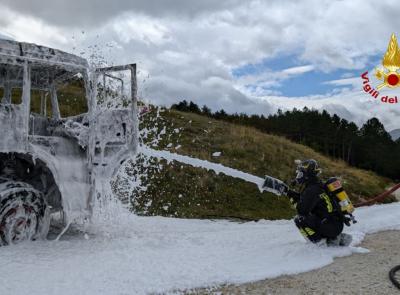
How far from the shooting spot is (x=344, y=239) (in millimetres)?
7875

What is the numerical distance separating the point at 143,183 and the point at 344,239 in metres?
6.56

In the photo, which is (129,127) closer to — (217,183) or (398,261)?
(398,261)

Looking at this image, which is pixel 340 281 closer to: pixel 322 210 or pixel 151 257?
pixel 322 210

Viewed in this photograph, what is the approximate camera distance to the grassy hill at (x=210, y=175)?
39.3 feet

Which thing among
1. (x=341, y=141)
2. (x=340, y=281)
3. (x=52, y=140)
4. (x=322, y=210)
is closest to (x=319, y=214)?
(x=322, y=210)

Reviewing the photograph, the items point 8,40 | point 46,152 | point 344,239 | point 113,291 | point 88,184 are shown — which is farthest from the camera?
point 344,239

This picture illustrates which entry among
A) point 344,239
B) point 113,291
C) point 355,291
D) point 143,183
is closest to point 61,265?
point 113,291

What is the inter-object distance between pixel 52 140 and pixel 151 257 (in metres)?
2.29

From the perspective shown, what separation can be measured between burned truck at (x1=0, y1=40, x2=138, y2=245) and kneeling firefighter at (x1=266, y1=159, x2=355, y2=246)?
3024mm

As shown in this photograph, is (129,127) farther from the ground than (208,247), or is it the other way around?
(129,127)

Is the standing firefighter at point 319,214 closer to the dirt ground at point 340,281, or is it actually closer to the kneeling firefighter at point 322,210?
the kneeling firefighter at point 322,210

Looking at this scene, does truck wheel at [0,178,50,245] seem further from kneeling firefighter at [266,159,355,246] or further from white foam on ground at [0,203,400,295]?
kneeling firefighter at [266,159,355,246]

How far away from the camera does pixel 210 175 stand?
14.4 metres

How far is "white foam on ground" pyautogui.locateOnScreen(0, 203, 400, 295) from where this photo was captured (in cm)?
534
